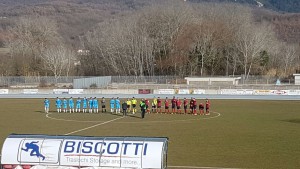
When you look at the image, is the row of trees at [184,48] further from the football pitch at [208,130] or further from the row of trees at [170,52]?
the football pitch at [208,130]

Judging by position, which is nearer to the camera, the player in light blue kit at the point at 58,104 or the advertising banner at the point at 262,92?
the player in light blue kit at the point at 58,104

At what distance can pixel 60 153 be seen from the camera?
50.3 ft

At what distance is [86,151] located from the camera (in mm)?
15109

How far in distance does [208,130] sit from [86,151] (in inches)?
683

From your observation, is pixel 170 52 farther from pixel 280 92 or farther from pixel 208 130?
pixel 208 130

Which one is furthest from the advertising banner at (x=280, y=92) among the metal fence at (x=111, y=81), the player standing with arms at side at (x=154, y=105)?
the player standing with arms at side at (x=154, y=105)

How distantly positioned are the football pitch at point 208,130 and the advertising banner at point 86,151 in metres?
5.92

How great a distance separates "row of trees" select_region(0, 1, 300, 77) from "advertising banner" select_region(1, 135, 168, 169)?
7302cm

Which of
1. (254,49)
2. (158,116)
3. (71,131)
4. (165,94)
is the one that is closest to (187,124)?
(158,116)

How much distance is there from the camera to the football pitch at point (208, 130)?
70.6 ft

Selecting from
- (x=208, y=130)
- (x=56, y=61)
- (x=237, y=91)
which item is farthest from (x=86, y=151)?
(x=56, y=61)

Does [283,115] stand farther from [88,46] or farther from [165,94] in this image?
[88,46]

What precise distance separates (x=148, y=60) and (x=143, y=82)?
15.1 m

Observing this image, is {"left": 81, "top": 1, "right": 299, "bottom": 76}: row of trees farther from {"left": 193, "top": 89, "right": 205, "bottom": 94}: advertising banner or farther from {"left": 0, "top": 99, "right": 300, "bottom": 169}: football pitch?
{"left": 0, "top": 99, "right": 300, "bottom": 169}: football pitch
